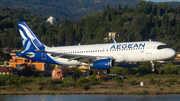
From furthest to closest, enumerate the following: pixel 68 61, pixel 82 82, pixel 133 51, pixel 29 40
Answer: pixel 82 82
pixel 29 40
pixel 68 61
pixel 133 51

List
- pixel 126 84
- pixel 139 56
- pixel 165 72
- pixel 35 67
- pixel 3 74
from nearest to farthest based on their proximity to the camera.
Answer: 1. pixel 139 56
2. pixel 126 84
3. pixel 3 74
4. pixel 165 72
5. pixel 35 67

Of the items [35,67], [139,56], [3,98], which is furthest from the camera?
[35,67]

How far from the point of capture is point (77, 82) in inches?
3703

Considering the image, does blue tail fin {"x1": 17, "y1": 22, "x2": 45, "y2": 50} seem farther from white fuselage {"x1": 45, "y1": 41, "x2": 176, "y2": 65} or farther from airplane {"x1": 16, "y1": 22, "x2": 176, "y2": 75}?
white fuselage {"x1": 45, "y1": 41, "x2": 176, "y2": 65}

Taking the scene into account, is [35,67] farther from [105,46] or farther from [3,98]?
[105,46]

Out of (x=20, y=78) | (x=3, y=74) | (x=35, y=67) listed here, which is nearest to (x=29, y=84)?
(x=20, y=78)

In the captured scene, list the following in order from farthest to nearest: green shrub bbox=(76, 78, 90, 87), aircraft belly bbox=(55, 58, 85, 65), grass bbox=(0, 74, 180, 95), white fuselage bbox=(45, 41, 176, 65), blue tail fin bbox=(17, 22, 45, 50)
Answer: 1. green shrub bbox=(76, 78, 90, 87)
2. grass bbox=(0, 74, 180, 95)
3. blue tail fin bbox=(17, 22, 45, 50)
4. aircraft belly bbox=(55, 58, 85, 65)
5. white fuselage bbox=(45, 41, 176, 65)

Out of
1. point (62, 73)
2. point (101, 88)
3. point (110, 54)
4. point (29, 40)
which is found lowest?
point (101, 88)

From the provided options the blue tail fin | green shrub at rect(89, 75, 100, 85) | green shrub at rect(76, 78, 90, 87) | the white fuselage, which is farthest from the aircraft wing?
green shrub at rect(89, 75, 100, 85)

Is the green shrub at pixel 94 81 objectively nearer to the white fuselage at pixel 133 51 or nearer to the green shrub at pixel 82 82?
the green shrub at pixel 82 82

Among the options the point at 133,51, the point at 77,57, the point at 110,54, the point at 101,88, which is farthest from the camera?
the point at 101,88

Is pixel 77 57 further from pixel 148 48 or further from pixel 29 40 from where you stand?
pixel 29 40

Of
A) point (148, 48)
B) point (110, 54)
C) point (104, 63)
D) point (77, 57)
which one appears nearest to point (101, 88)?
point (77, 57)

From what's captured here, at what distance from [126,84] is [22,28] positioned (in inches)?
1754
